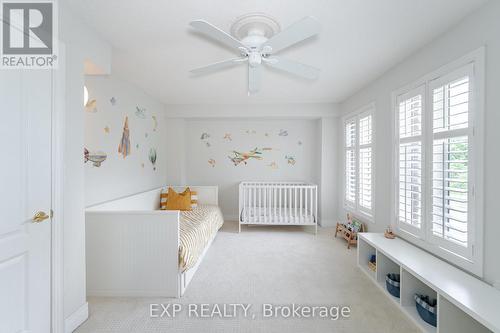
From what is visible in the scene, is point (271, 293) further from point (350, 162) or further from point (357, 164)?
point (350, 162)

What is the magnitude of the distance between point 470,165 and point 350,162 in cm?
225

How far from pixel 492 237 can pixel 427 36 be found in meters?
1.68

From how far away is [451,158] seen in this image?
195 cm

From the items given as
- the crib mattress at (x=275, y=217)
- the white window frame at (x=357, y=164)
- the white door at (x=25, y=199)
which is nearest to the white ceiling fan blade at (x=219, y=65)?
the white door at (x=25, y=199)

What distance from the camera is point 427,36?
6.79ft

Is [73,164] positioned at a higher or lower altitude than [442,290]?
higher

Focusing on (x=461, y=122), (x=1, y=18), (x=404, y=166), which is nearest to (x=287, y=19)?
(x=461, y=122)

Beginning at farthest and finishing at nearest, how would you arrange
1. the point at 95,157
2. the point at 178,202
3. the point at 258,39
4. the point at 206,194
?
the point at 206,194
the point at 178,202
the point at 95,157
the point at 258,39

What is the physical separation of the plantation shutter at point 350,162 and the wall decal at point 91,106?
3552 mm

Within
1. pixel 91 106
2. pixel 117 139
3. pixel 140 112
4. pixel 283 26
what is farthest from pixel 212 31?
pixel 140 112

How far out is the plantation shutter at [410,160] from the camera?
2.33 m

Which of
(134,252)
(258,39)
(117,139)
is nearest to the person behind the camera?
(258,39)

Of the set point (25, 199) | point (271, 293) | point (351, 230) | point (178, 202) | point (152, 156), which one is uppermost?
point (152, 156)

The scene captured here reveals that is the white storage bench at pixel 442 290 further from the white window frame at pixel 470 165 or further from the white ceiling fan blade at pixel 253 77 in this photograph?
the white ceiling fan blade at pixel 253 77
